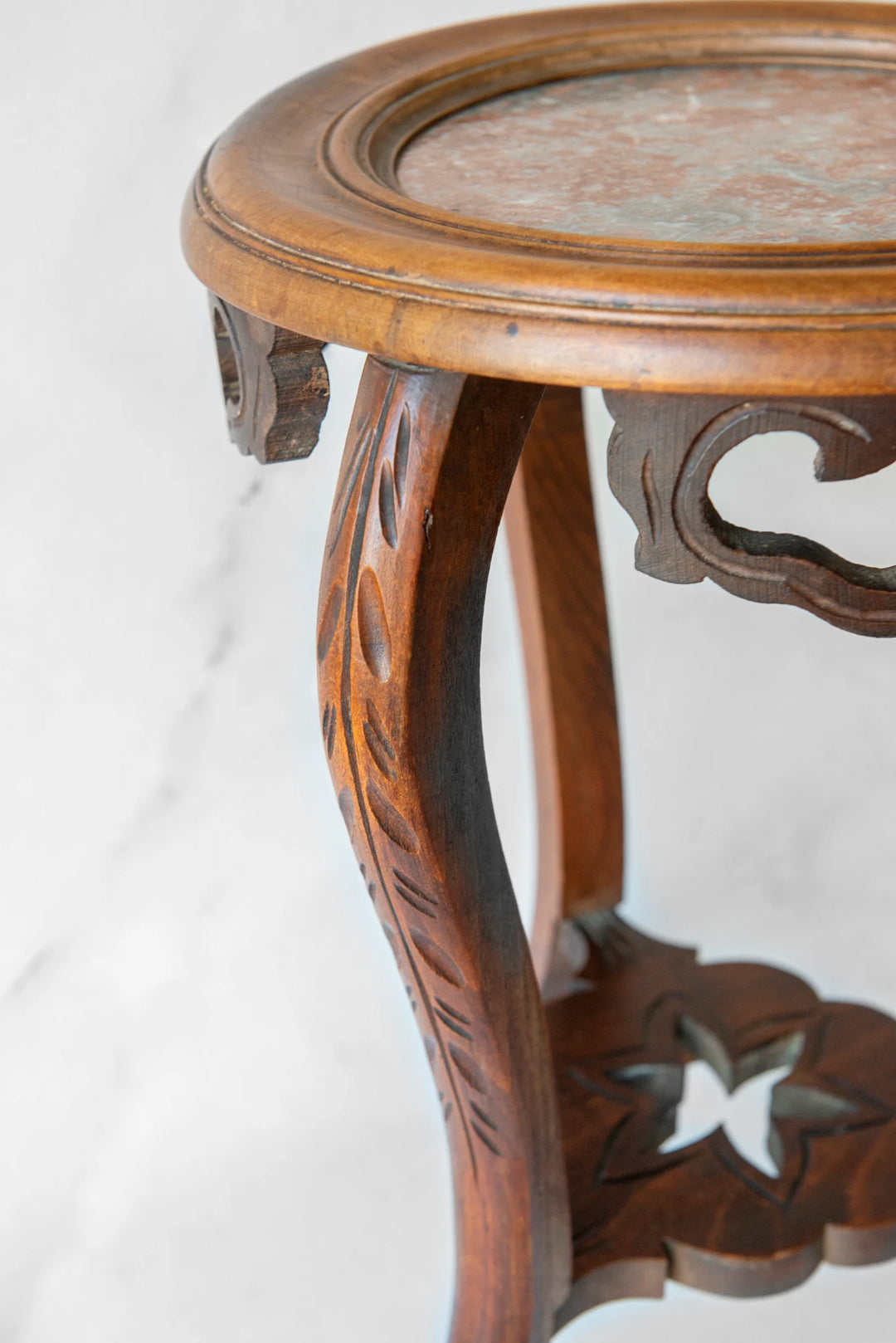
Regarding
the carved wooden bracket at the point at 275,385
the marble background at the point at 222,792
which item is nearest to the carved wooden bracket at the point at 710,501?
the carved wooden bracket at the point at 275,385

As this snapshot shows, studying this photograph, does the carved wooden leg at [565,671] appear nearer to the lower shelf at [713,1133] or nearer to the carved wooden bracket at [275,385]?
the lower shelf at [713,1133]

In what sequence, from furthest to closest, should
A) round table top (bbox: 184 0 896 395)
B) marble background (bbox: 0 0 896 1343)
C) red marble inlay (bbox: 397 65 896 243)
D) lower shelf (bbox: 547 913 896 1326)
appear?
1. marble background (bbox: 0 0 896 1343)
2. lower shelf (bbox: 547 913 896 1326)
3. red marble inlay (bbox: 397 65 896 243)
4. round table top (bbox: 184 0 896 395)

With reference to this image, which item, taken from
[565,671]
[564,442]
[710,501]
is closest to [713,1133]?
[565,671]

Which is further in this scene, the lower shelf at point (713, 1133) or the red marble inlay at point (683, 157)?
the lower shelf at point (713, 1133)

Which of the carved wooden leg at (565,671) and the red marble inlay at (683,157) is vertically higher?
the red marble inlay at (683,157)

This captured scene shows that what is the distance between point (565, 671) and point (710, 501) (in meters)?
0.54

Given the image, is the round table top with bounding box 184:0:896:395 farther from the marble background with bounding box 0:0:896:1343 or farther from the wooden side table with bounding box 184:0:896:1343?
the marble background with bounding box 0:0:896:1343

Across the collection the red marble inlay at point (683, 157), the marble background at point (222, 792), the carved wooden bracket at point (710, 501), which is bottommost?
the marble background at point (222, 792)

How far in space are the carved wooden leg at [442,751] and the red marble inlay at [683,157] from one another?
0.30 feet

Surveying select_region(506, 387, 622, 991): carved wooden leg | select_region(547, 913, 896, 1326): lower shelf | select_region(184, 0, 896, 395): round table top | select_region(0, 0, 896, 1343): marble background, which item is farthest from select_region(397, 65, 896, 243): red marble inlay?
select_region(547, 913, 896, 1326): lower shelf

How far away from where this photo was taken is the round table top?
51cm

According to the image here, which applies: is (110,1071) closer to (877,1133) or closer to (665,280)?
(877,1133)

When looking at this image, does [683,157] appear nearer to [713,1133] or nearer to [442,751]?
[442,751]

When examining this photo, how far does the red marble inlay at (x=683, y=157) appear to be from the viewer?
618 millimetres
